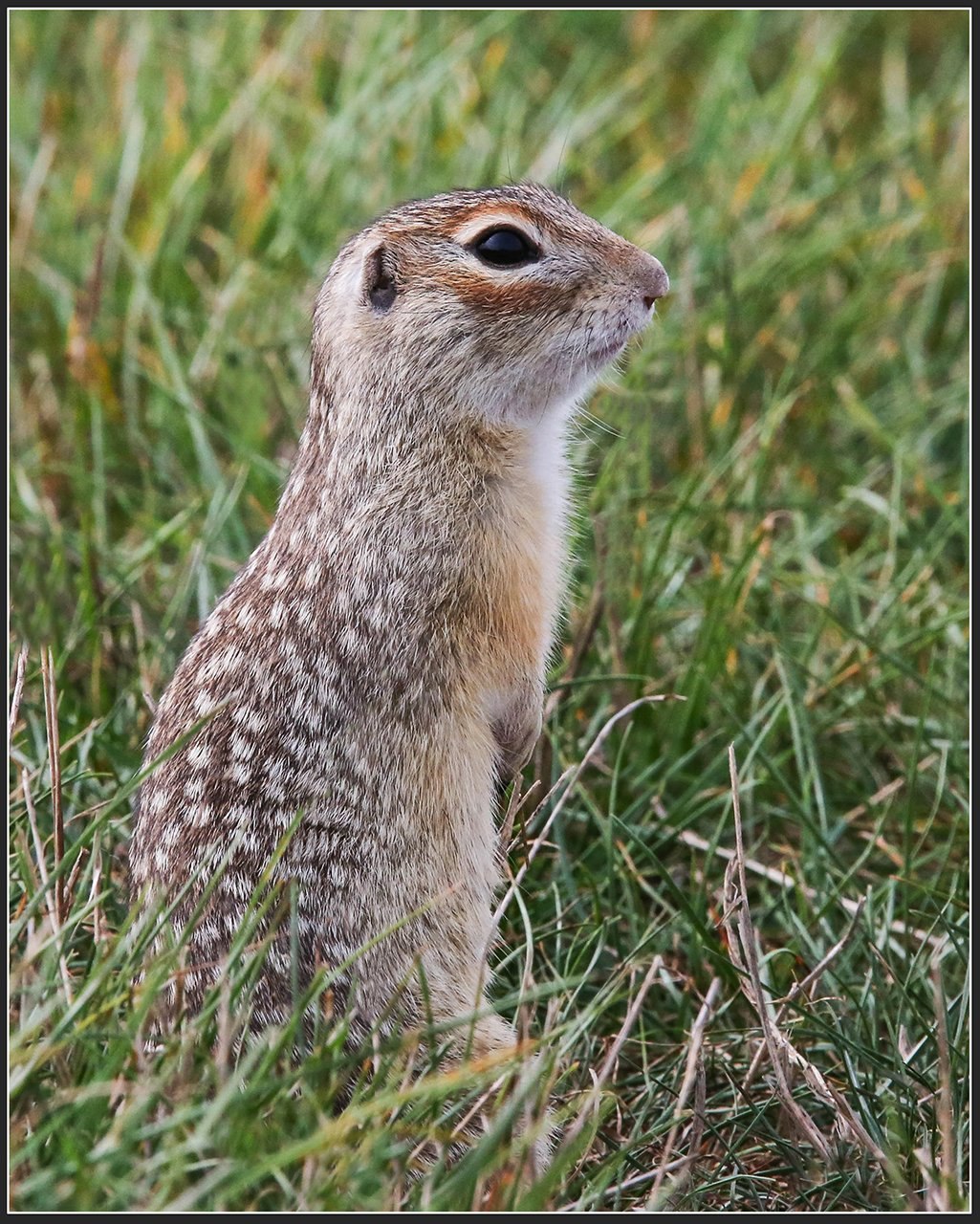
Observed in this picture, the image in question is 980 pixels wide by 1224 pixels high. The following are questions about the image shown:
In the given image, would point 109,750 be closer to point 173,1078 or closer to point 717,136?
point 173,1078

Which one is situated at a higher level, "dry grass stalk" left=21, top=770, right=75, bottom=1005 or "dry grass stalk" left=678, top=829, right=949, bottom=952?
"dry grass stalk" left=21, top=770, right=75, bottom=1005

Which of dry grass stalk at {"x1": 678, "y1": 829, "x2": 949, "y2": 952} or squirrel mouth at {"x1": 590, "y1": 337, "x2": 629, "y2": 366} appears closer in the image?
squirrel mouth at {"x1": 590, "y1": 337, "x2": 629, "y2": 366}

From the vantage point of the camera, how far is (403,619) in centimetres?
355

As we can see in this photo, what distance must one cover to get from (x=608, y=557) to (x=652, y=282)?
1189 millimetres

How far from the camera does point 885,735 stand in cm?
458

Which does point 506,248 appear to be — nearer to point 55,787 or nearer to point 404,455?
point 404,455

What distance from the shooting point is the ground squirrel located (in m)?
3.34

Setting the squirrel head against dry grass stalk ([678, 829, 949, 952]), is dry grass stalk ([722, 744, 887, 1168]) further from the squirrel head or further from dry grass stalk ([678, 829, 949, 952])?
the squirrel head

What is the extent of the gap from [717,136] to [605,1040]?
4.09 metres

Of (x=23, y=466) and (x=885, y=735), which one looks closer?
(x=885, y=735)

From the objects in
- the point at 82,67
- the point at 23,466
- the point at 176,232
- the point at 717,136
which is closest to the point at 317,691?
the point at 23,466

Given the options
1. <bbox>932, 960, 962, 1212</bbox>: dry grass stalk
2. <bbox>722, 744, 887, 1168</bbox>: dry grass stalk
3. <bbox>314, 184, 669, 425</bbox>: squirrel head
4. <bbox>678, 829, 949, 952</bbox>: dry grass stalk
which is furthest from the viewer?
<bbox>678, 829, 949, 952</bbox>: dry grass stalk

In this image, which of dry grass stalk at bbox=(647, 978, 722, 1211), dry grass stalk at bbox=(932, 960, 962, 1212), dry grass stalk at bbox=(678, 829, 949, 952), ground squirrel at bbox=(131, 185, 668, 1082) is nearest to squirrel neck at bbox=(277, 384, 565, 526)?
ground squirrel at bbox=(131, 185, 668, 1082)

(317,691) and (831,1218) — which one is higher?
(317,691)
